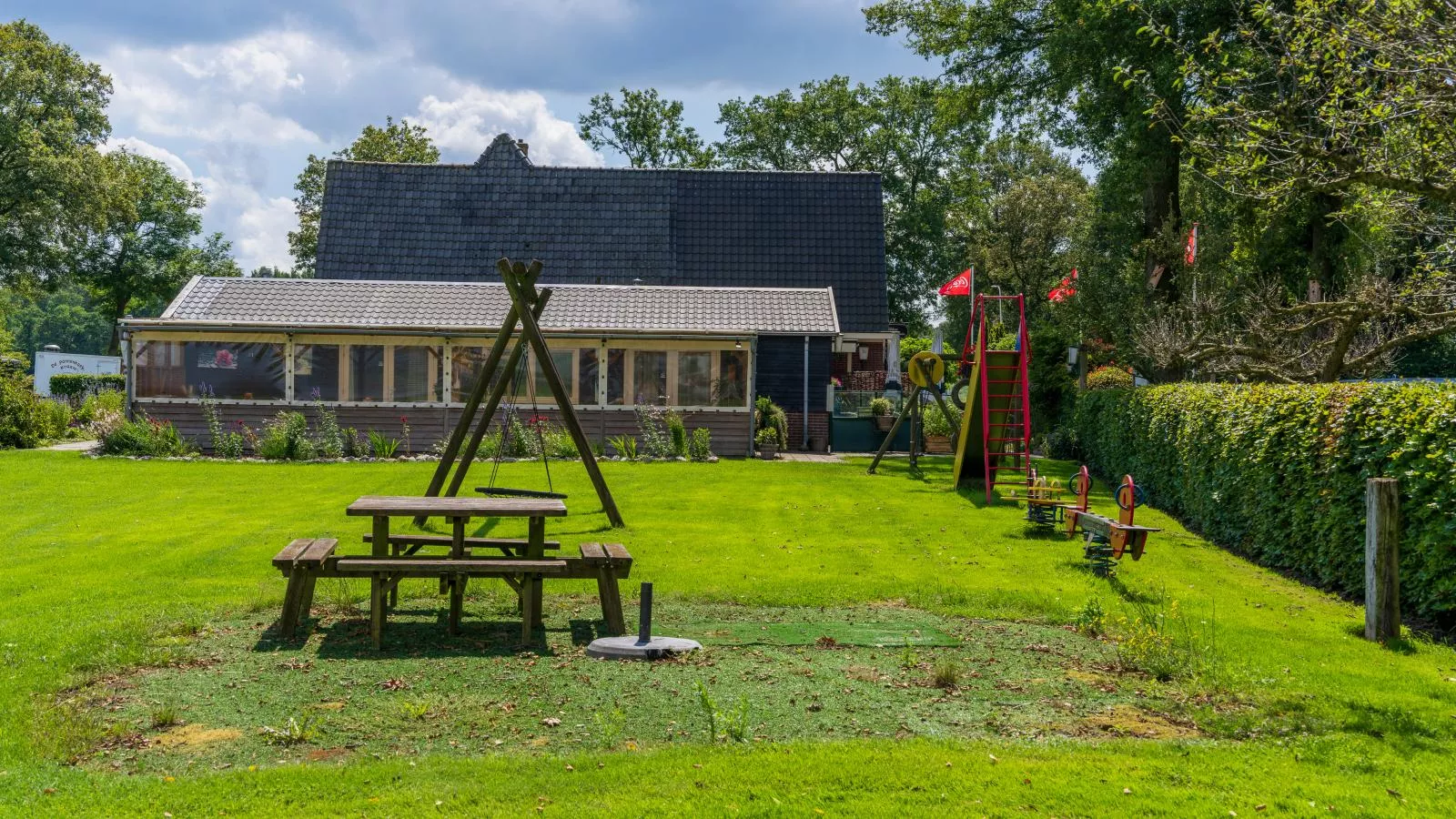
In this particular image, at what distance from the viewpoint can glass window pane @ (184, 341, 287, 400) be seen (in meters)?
23.7

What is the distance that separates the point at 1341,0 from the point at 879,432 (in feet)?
55.2

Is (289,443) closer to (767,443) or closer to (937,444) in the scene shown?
(767,443)

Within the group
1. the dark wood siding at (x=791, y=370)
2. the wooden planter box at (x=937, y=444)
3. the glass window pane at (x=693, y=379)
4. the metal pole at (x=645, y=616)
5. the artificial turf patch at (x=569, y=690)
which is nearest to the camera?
the artificial turf patch at (x=569, y=690)


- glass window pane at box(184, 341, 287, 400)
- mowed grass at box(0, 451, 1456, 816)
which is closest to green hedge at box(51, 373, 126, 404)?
glass window pane at box(184, 341, 287, 400)

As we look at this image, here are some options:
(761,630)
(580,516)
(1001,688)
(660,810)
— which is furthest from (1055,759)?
(580,516)

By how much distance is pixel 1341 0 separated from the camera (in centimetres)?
1246

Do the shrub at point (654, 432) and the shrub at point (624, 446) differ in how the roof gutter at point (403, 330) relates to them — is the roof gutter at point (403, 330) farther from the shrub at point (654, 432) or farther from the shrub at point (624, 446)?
the shrub at point (624, 446)

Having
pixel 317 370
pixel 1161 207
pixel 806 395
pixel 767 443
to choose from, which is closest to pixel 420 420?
pixel 317 370

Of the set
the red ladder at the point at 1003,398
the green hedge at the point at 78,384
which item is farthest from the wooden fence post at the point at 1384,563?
the green hedge at the point at 78,384

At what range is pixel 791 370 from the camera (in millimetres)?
27734

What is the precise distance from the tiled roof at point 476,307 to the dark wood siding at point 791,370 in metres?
0.80

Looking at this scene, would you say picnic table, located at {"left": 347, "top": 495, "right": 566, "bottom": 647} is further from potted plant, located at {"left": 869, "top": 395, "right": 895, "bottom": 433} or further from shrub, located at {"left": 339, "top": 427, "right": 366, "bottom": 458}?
potted plant, located at {"left": 869, "top": 395, "right": 895, "bottom": 433}

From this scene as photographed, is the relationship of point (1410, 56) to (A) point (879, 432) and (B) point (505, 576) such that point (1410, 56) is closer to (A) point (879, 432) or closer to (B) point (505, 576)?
(B) point (505, 576)

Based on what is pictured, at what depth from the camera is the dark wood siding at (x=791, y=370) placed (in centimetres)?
2759
